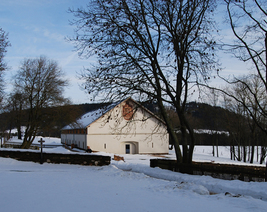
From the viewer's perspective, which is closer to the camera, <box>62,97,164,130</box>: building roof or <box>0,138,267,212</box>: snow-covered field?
<box>0,138,267,212</box>: snow-covered field

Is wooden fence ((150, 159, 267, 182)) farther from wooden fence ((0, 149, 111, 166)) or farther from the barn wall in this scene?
the barn wall

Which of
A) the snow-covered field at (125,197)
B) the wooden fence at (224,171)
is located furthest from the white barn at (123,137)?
the snow-covered field at (125,197)

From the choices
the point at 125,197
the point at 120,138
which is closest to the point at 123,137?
the point at 120,138

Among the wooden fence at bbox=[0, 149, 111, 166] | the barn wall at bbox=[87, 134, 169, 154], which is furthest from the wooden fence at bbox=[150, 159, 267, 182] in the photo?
the barn wall at bbox=[87, 134, 169, 154]

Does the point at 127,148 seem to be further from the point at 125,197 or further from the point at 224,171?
the point at 125,197

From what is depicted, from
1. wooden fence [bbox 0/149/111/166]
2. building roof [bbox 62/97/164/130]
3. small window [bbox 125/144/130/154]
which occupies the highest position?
building roof [bbox 62/97/164/130]

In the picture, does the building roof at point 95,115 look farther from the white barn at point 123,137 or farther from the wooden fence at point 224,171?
the wooden fence at point 224,171

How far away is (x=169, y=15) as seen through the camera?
1398 cm

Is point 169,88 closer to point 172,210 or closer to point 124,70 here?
point 124,70

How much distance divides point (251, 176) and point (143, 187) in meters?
4.84

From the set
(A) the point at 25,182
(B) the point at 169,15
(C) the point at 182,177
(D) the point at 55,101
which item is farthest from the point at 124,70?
(D) the point at 55,101

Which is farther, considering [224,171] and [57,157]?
[57,157]

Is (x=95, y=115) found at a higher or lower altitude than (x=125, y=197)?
higher

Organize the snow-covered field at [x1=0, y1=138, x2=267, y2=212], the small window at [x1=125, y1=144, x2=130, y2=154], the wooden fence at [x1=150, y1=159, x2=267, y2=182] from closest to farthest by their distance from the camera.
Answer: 1. the snow-covered field at [x1=0, y1=138, x2=267, y2=212]
2. the wooden fence at [x1=150, y1=159, x2=267, y2=182]
3. the small window at [x1=125, y1=144, x2=130, y2=154]
